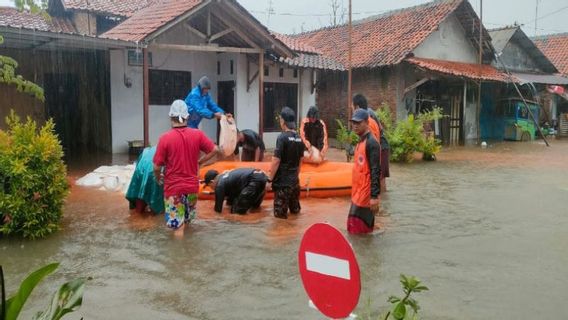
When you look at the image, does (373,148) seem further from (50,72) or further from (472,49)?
(472,49)

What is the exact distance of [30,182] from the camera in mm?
6102

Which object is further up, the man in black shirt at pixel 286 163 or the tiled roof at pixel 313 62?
the tiled roof at pixel 313 62

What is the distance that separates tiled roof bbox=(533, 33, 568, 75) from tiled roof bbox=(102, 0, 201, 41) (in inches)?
869

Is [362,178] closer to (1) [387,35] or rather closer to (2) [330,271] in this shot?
(2) [330,271]

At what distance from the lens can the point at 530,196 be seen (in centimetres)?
994

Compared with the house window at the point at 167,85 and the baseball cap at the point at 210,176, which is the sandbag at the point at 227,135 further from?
the house window at the point at 167,85

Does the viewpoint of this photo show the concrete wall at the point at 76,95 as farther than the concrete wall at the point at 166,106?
Yes

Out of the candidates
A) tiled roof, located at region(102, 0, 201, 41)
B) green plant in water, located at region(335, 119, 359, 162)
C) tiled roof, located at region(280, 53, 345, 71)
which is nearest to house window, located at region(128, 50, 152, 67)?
tiled roof, located at region(102, 0, 201, 41)

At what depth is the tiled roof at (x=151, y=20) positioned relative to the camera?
11773mm

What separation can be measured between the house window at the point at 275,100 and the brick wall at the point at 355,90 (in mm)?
3552

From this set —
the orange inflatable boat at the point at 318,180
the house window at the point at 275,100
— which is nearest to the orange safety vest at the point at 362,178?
the orange inflatable boat at the point at 318,180

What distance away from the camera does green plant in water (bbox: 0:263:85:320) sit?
209 cm

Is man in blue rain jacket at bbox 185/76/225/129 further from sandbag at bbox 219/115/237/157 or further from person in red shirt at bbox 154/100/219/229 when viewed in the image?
person in red shirt at bbox 154/100/219/229

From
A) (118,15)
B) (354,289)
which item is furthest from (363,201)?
(118,15)
